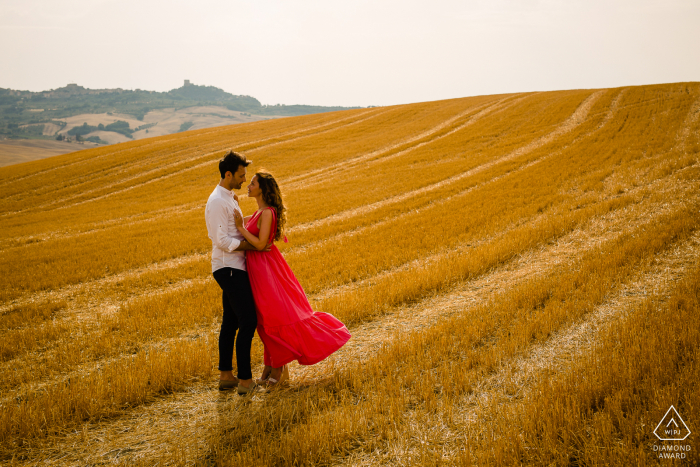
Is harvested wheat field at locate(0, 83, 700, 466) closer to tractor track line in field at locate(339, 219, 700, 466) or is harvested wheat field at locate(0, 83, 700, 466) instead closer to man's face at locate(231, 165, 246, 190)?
→ tractor track line in field at locate(339, 219, 700, 466)

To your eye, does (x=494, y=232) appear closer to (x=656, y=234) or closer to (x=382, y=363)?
(x=656, y=234)

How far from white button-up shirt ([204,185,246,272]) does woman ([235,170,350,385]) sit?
0.47 ft

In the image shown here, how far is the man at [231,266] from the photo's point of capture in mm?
5109

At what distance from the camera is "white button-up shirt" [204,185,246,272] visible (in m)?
5.09

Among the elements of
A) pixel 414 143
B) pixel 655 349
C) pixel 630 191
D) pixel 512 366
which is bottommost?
pixel 512 366

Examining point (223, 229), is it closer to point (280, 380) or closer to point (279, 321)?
point (279, 321)

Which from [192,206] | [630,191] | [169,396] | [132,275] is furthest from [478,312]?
[192,206]

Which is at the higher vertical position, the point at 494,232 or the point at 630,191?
the point at 630,191

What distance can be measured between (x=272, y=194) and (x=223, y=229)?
2.70 ft

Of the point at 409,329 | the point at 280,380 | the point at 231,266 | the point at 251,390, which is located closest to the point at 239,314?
the point at 231,266


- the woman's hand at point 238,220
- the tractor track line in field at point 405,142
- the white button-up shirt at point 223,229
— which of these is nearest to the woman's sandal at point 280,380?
the white button-up shirt at point 223,229

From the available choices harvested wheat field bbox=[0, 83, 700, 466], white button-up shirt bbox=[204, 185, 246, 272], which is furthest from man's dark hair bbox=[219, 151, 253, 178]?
harvested wheat field bbox=[0, 83, 700, 466]

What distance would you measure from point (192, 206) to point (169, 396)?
20.9 meters

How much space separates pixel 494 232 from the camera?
44.1 feet
